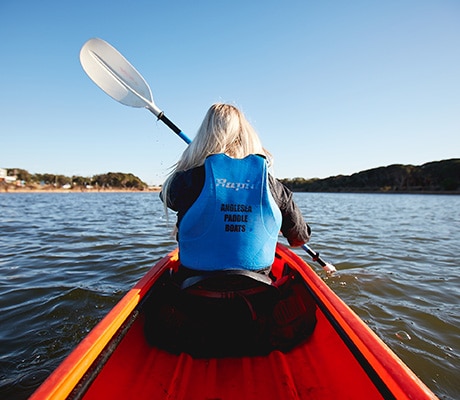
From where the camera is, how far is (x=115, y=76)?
14.0 ft

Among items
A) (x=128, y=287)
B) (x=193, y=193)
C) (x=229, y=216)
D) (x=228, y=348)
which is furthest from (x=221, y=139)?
(x=128, y=287)

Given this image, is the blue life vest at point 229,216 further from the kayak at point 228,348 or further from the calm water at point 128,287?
the calm water at point 128,287

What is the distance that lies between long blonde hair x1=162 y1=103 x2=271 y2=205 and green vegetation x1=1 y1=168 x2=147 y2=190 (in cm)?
9509

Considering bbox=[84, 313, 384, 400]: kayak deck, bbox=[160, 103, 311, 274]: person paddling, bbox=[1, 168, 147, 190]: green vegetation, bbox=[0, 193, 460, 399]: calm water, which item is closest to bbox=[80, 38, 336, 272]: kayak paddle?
bbox=[0, 193, 460, 399]: calm water

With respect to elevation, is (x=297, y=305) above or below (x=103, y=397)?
above

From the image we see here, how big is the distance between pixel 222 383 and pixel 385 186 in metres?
86.4

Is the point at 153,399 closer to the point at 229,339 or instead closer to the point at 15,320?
the point at 229,339

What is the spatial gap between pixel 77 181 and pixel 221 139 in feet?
372

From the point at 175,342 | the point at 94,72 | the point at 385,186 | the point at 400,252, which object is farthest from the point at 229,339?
the point at 385,186

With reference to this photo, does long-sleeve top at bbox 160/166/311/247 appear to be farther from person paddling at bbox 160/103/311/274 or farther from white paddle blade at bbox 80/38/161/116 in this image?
white paddle blade at bbox 80/38/161/116

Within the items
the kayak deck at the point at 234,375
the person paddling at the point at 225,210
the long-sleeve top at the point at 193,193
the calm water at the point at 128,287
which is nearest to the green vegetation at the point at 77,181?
the calm water at the point at 128,287

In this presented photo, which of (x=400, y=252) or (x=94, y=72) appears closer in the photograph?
(x=94, y=72)

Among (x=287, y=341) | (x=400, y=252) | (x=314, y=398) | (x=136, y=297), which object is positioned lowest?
(x=400, y=252)

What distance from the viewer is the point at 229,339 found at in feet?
5.44
